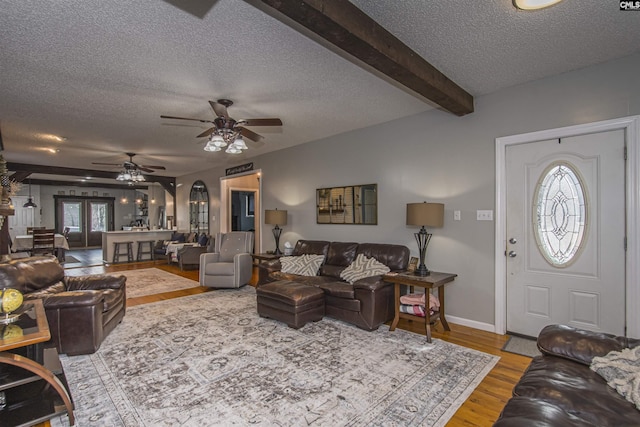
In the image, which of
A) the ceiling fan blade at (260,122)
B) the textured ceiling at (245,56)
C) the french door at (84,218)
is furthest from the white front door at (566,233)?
the french door at (84,218)

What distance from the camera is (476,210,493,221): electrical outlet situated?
3.52 metres

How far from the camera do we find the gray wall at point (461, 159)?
2.93 meters

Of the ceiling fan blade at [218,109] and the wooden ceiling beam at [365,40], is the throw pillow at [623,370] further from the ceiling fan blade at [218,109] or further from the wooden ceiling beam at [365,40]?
the ceiling fan blade at [218,109]

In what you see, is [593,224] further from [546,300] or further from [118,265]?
[118,265]

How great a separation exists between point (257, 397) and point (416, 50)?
2.98 m

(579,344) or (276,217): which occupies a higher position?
(276,217)

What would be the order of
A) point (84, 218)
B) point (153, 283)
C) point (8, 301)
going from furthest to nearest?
point (84, 218), point (153, 283), point (8, 301)

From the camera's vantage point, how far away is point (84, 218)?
13.1 meters

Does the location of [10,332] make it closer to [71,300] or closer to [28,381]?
[28,381]

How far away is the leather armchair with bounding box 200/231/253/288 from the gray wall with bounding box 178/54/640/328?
153 cm

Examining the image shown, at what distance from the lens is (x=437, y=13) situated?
2.14 m

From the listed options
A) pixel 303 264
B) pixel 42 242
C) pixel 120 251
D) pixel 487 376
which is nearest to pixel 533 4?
pixel 487 376

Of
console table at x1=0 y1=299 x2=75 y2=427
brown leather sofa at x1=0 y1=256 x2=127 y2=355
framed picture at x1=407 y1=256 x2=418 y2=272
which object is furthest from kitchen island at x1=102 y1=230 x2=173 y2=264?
framed picture at x1=407 y1=256 x2=418 y2=272

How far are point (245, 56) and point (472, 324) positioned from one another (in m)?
3.70
